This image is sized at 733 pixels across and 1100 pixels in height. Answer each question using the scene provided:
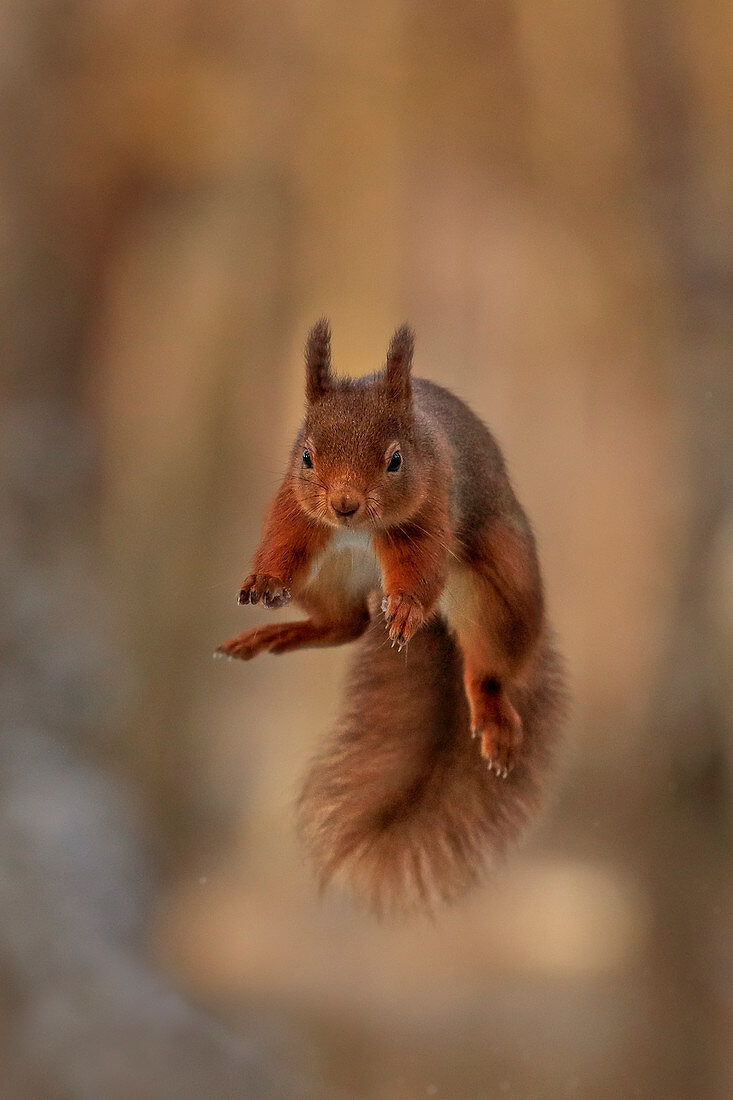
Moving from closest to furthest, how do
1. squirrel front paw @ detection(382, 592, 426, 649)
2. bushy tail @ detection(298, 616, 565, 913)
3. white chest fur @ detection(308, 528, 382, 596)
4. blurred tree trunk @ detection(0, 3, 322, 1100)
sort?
1. squirrel front paw @ detection(382, 592, 426, 649)
2. white chest fur @ detection(308, 528, 382, 596)
3. bushy tail @ detection(298, 616, 565, 913)
4. blurred tree trunk @ detection(0, 3, 322, 1100)

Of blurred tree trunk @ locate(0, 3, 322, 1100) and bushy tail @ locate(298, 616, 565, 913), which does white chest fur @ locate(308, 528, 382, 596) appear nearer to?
bushy tail @ locate(298, 616, 565, 913)

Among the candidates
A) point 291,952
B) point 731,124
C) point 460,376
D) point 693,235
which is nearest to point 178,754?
point 291,952

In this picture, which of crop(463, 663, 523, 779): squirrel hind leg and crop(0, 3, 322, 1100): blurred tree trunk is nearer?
crop(463, 663, 523, 779): squirrel hind leg

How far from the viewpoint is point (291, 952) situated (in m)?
2.30

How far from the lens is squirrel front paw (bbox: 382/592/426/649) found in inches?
26.1

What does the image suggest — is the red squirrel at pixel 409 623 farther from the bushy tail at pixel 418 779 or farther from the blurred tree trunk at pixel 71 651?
the blurred tree trunk at pixel 71 651

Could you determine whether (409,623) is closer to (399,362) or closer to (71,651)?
(399,362)

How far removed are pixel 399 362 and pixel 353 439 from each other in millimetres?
50

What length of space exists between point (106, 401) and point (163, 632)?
499 millimetres

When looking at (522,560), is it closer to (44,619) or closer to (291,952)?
(291,952)

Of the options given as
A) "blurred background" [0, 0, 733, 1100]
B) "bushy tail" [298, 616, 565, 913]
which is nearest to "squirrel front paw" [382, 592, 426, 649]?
"bushy tail" [298, 616, 565, 913]

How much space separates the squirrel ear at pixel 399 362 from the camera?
0.68m

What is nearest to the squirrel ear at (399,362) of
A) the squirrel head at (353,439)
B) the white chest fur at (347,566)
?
the squirrel head at (353,439)

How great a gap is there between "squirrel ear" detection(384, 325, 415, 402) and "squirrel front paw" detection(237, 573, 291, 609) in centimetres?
13
